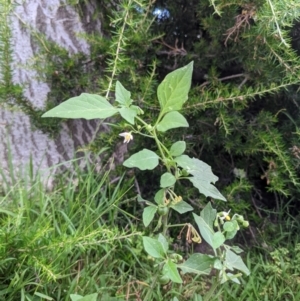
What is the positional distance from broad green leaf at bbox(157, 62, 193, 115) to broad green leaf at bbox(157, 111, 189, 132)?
11 mm

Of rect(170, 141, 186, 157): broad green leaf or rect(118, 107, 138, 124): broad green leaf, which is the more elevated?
rect(118, 107, 138, 124): broad green leaf

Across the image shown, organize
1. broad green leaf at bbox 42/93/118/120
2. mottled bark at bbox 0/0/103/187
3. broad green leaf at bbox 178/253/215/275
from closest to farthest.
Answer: broad green leaf at bbox 42/93/118/120, broad green leaf at bbox 178/253/215/275, mottled bark at bbox 0/0/103/187

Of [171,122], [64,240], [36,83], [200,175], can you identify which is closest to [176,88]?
[171,122]

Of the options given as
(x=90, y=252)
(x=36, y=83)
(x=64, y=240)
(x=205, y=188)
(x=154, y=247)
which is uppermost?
(x=36, y=83)

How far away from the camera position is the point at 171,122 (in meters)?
0.80

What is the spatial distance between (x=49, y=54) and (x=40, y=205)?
51cm

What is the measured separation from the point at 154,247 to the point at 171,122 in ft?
0.78

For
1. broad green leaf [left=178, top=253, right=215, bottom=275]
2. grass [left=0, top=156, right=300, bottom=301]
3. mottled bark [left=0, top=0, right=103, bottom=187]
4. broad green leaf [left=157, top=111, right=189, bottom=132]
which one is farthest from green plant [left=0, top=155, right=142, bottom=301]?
broad green leaf [left=157, top=111, right=189, bottom=132]

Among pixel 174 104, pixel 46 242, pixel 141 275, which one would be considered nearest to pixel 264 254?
pixel 141 275

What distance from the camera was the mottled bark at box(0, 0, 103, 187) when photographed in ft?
5.03

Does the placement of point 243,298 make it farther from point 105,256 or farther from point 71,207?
point 71,207

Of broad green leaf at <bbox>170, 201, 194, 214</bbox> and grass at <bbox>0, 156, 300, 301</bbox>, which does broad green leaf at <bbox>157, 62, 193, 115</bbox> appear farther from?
grass at <bbox>0, 156, 300, 301</bbox>

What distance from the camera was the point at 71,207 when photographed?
1379 mm

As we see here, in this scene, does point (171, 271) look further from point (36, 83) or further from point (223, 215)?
point (36, 83)
